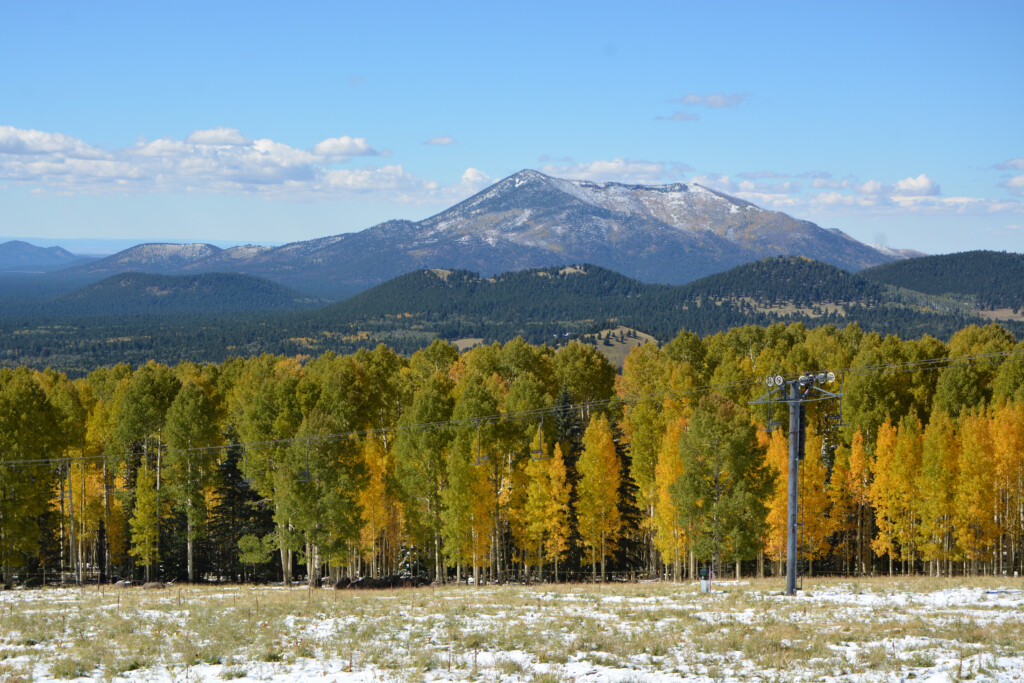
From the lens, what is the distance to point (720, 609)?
3512 cm

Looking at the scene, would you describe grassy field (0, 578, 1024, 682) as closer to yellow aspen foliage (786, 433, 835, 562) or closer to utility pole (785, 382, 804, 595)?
utility pole (785, 382, 804, 595)

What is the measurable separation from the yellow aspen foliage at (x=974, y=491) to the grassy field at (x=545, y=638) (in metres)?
22.7

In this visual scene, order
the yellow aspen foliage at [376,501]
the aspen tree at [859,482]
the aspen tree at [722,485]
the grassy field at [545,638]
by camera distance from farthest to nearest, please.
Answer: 1. the aspen tree at [859,482]
2. the yellow aspen foliage at [376,501]
3. the aspen tree at [722,485]
4. the grassy field at [545,638]

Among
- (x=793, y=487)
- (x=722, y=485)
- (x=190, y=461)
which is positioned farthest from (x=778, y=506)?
(x=190, y=461)

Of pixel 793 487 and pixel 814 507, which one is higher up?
pixel 793 487

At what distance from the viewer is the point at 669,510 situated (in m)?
60.2

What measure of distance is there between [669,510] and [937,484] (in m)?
19.2

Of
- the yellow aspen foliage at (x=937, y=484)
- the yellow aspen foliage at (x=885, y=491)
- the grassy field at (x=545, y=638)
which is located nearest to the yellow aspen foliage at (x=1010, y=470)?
the yellow aspen foliage at (x=937, y=484)

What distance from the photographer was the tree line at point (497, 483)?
60219 millimetres

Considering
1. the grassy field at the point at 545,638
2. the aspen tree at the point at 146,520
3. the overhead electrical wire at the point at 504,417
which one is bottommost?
the aspen tree at the point at 146,520

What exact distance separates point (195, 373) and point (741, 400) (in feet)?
217

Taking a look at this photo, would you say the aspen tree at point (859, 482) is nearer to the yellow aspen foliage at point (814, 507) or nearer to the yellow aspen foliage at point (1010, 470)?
the yellow aspen foliage at point (814, 507)

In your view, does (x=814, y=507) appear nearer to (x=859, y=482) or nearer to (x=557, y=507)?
(x=859, y=482)

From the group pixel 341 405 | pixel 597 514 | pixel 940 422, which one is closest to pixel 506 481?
pixel 597 514
